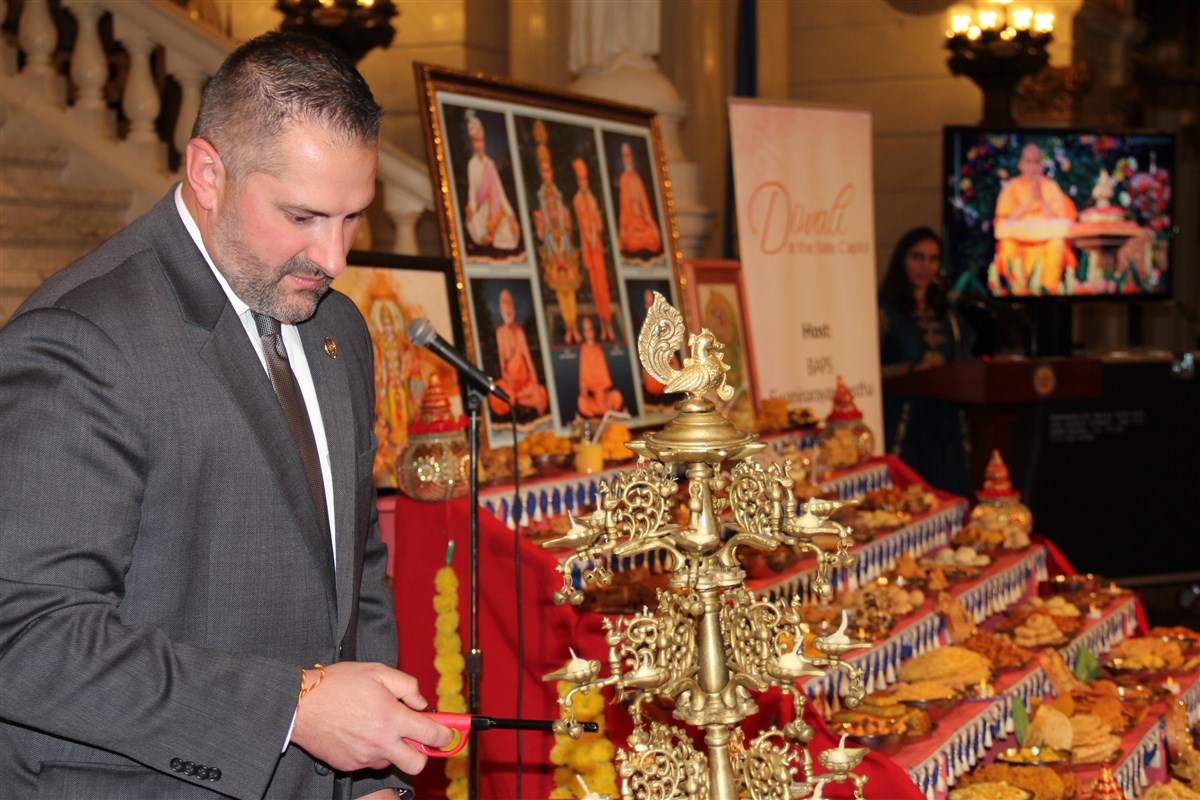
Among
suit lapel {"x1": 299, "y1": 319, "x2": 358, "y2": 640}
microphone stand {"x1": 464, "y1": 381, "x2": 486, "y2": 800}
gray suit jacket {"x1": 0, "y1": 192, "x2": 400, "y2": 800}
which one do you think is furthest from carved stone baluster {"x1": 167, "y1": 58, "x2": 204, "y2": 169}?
gray suit jacket {"x1": 0, "y1": 192, "x2": 400, "y2": 800}

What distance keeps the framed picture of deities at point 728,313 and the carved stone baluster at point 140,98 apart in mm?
2204

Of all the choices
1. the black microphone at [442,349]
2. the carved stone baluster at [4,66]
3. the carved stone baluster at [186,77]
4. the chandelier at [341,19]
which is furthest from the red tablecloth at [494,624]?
the chandelier at [341,19]

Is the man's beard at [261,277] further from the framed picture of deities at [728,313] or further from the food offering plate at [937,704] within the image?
the framed picture of deities at [728,313]

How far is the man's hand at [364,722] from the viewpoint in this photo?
62.8 inches

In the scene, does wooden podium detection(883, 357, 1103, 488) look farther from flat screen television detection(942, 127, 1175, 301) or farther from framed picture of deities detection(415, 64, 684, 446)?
framed picture of deities detection(415, 64, 684, 446)

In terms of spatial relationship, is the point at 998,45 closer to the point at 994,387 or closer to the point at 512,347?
the point at 994,387

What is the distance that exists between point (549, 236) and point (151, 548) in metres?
3.35

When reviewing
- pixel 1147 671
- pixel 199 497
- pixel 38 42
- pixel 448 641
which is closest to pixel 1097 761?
pixel 1147 671

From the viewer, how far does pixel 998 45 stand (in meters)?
9.27

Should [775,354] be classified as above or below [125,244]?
below

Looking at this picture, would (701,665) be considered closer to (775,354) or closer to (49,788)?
(49,788)

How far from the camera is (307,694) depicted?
1639 millimetres

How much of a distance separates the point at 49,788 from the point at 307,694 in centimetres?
33

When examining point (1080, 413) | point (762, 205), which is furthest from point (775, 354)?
point (1080, 413)
